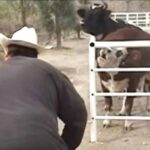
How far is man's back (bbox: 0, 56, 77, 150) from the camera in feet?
12.3

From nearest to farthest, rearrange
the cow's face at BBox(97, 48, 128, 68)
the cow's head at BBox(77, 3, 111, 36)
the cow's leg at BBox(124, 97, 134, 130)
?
the cow's face at BBox(97, 48, 128, 68) < the cow's leg at BBox(124, 97, 134, 130) < the cow's head at BBox(77, 3, 111, 36)

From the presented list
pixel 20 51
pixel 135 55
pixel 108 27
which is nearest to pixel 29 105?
pixel 20 51

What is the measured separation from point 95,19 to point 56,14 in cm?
1553

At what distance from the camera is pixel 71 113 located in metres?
4.20

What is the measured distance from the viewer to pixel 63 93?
414cm

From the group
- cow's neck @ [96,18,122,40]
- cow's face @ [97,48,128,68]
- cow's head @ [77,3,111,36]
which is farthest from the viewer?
cow's head @ [77,3,111,36]

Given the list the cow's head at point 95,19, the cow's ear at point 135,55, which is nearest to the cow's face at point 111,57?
the cow's ear at point 135,55

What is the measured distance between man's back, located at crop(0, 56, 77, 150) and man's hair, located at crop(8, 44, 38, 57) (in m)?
0.13

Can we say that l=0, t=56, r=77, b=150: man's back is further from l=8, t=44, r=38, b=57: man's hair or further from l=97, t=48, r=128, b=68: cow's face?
l=97, t=48, r=128, b=68: cow's face

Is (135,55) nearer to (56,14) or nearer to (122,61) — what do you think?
(122,61)

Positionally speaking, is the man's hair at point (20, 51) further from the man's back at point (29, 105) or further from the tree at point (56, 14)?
the tree at point (56, 14)

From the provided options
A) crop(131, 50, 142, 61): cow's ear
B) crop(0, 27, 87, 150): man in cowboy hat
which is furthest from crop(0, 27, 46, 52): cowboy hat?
crop(131, 50, 142, 61): cow's ear

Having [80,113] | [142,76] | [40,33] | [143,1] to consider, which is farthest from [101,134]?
[143,1]

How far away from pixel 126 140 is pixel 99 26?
2.59 m
